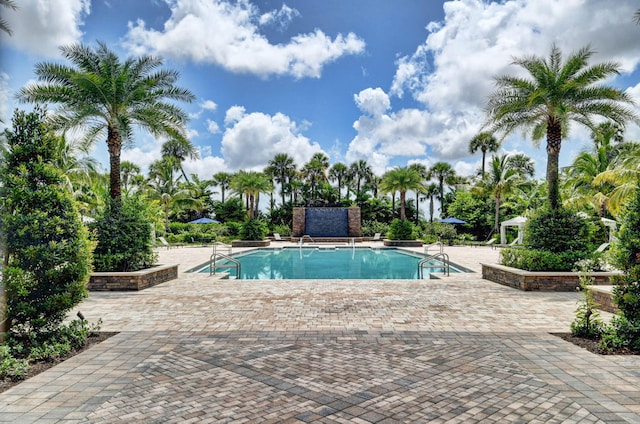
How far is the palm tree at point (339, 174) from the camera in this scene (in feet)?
157

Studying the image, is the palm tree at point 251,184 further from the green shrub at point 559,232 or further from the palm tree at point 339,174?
the green shrub at point 559,232

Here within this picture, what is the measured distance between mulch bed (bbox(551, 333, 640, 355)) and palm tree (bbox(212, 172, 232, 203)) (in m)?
47.3

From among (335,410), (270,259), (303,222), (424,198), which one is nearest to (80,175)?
(270,259)

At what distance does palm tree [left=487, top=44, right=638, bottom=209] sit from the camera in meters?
11.0

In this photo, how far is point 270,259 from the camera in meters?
20.1

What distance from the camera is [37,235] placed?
190 inches

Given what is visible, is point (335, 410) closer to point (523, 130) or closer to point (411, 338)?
point (411, 338)

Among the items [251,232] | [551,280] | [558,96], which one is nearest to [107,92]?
[551,280]

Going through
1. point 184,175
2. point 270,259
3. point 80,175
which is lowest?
point 270,259

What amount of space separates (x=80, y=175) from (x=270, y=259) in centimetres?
1309

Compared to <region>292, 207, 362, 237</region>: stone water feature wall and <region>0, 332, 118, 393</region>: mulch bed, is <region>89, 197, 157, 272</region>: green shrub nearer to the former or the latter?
<region>0, 332, 118, 393</region>: mulch bed

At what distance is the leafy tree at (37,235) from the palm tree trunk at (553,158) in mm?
10721

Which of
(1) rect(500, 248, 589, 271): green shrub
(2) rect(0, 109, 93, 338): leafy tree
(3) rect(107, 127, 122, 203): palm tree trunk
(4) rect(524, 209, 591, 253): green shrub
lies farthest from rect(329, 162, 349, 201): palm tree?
(2) rect(0, 109, 93, 338): leafy tree

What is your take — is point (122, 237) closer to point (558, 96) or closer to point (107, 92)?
point (107, 92)
